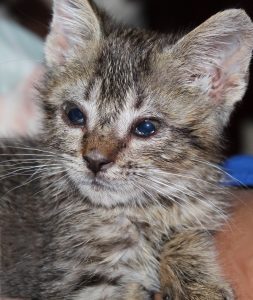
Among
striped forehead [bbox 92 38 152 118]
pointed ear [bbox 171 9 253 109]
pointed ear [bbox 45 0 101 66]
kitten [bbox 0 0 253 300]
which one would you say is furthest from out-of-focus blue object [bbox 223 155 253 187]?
pointed ear [bbox 45 0 101 66]

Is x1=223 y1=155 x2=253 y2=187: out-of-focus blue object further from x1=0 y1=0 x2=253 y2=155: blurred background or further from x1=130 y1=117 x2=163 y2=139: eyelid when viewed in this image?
x1=0 y1=0 x2=253 y2=155: blurred background

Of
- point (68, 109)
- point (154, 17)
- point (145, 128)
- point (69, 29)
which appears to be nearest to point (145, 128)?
point (145, 128)

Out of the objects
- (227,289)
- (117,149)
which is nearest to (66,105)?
(117,149)

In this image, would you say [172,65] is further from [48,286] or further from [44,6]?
[44,6]

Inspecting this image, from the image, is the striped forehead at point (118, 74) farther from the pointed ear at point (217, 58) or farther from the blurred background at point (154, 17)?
the blurred background at point (154, 17)

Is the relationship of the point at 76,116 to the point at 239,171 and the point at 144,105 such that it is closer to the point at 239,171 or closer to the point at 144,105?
the point at 144,105

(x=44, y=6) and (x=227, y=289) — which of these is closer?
(x=227, y=289)
